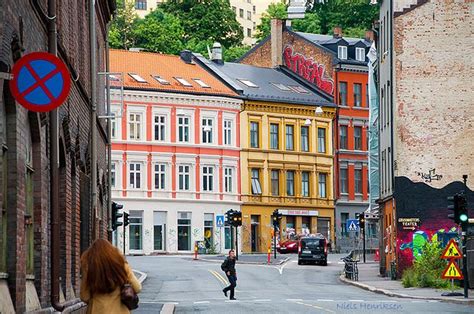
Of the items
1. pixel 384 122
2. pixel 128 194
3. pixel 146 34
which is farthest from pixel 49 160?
pixel 146 34

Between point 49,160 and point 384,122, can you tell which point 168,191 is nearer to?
point 384,122

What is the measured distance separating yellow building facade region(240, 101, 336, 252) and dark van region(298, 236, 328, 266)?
17.9m

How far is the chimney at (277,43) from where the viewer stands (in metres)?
100

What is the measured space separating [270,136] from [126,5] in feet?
125

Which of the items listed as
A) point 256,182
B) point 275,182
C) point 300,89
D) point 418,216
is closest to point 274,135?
point 275,182

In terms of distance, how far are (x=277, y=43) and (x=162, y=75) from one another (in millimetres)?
15515

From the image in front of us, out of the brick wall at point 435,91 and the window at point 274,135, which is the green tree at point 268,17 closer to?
the window at point 274,135

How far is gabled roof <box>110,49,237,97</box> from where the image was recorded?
85750 mm

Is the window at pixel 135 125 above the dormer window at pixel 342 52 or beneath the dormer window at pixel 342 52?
beneath

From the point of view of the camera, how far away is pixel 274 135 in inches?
3652

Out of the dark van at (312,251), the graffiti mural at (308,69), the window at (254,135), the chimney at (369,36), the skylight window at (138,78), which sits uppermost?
the chimney at (369,36)

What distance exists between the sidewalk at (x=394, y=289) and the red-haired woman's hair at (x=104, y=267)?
2720cm

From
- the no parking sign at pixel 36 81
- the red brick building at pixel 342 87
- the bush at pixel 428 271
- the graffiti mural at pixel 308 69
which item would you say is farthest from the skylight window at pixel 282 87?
the no parking sign at pixel 36 81

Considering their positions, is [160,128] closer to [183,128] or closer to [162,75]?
[183,128]
